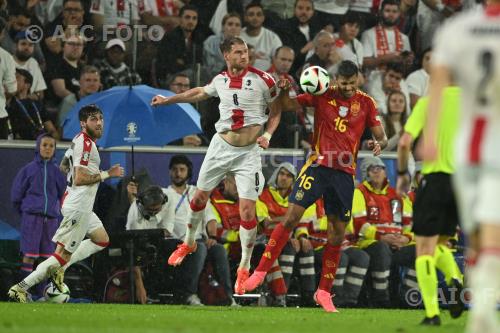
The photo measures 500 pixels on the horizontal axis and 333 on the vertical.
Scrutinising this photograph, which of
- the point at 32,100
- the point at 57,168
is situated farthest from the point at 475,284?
the point at 32,100

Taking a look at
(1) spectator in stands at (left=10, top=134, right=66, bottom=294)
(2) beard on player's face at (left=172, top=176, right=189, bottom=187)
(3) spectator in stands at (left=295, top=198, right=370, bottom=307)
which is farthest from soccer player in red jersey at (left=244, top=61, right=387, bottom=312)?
(1) spectator in stands at (left=10, top=134, right=66, bottom=294)

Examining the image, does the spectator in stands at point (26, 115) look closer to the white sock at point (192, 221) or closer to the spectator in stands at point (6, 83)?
the spectator in stands at point (6, 83)

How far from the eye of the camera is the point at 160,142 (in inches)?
669

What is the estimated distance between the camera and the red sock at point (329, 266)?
45.8 ft

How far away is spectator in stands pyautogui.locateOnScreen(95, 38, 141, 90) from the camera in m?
18.3

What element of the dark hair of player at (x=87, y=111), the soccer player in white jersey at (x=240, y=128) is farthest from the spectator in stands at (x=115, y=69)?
the soccer player in white jersey at (x=240, y=128)

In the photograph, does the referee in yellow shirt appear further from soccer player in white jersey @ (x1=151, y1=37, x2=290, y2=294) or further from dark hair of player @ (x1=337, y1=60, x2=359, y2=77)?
soccer player in white jersey @ (x1=151, y1=37, x2=290, y2=294)

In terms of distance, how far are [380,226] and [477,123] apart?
10597 mm

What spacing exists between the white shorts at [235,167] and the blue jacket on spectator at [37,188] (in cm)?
292

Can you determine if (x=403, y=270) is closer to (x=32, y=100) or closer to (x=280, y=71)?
(x=280, y=71)

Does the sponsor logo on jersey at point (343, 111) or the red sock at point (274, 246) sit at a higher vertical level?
the sponsor logo on jersey at point (343, 111)

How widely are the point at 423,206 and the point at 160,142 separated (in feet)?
23.2

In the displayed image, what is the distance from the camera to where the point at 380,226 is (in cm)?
1772

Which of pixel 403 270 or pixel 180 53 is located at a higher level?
pixel 180 53
